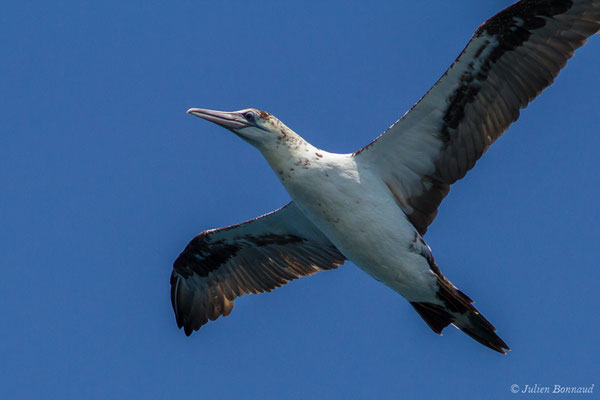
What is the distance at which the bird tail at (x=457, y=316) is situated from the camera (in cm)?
1369

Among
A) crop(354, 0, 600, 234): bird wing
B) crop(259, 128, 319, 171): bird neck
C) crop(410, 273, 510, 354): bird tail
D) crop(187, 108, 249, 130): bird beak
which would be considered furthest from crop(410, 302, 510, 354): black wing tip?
crop(187, 108, 249, 130): bird beak

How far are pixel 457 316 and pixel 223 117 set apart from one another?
458cm

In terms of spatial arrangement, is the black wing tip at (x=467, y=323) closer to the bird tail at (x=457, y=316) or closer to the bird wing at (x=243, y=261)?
the bird tail at (x=457, y=316)

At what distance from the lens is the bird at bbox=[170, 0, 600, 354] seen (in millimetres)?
13047

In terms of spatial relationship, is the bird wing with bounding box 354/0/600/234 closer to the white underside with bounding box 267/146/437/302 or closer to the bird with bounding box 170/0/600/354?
the bird with bounding box 170/0/600/354

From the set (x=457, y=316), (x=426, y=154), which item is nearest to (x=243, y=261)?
(x=426, y=154)

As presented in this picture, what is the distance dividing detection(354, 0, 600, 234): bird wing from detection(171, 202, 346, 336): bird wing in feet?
6.59

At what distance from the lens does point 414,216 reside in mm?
14367

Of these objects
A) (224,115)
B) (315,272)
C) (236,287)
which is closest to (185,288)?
(236,287)

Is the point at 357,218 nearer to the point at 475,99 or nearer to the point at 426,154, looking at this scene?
the point at 426,154

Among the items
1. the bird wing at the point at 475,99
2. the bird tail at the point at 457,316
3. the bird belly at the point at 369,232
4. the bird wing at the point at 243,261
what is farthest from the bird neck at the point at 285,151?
the bird tail at the point at 457,316

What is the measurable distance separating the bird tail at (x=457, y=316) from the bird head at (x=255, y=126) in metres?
3.16

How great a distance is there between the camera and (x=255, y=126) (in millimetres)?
13789

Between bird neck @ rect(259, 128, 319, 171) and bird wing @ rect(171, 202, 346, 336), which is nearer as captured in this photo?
bird neck @ rect(259, 128, 319, 171)
